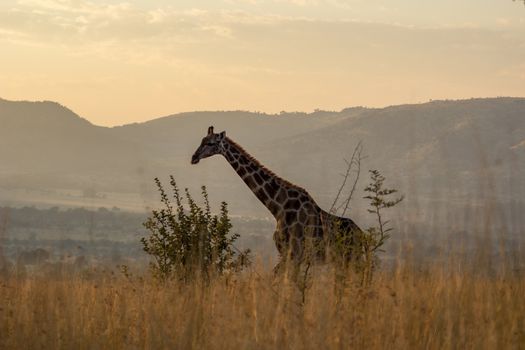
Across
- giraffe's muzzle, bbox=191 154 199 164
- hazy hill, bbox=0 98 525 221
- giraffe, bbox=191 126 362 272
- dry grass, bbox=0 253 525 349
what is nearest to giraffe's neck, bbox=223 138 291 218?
giraffe, bbox=191 126 362 272

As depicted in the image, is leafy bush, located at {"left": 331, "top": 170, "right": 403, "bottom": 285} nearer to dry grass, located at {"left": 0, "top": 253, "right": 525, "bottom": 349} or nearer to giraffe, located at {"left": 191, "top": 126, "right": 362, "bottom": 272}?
dry grass, located at {"left": 0, "top": 253, "right": 525, "bottom": 349}

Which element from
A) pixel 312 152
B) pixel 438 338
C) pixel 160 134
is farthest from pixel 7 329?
pixel 160 134

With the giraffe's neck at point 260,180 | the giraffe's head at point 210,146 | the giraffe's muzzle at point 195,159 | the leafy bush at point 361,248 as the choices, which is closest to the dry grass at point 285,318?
the leafy bush at point 361,248

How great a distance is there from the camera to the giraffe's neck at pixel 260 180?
11984mm

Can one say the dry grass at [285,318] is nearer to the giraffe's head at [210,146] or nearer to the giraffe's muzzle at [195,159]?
the giraffe's muzzle at [195,159]

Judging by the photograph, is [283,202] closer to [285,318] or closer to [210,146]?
[210,146]

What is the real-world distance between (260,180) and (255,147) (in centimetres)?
13243

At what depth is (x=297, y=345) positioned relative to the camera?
6.39m

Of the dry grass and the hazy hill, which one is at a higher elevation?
the hazy hill

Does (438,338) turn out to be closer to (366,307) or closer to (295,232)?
(366,307)

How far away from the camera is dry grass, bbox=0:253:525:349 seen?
6703 mm

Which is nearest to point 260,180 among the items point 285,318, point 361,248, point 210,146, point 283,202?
point 283,202

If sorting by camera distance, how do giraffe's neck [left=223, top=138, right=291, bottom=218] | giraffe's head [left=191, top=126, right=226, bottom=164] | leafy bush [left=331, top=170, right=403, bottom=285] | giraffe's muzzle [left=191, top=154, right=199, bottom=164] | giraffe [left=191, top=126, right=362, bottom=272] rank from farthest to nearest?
giraffe's head [left=191, top=126, right=226, bottom=164], giraffe's muzzle [left=191, top=154, right=199, bottom=164], giraffe's neck [left=223, top=138, right=291, bottom=218], giraffe [left=191, top=126, right=362, bottom=272], leafy bush [left=331, top=170, right=403, bottom=285]

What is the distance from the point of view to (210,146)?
487 inches
